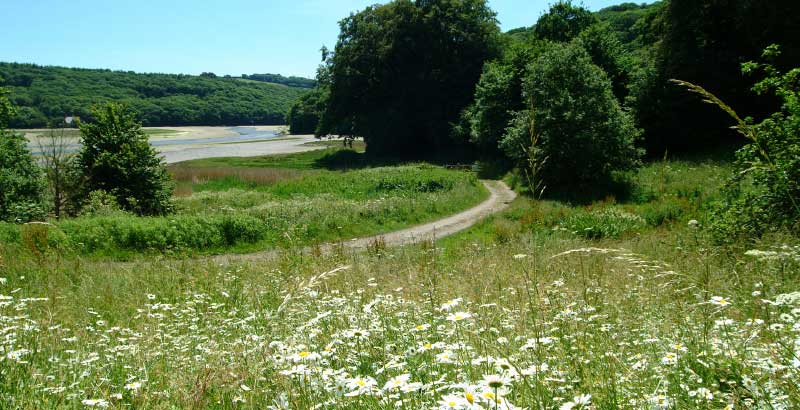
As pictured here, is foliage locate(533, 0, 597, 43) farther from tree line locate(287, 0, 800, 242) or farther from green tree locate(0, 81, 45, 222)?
green tree locate(0, 81, 45, 222)

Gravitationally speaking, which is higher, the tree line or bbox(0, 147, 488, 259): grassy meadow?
the tree line

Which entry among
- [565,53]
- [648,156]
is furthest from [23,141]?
[648,156]

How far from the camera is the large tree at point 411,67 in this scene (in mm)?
57188

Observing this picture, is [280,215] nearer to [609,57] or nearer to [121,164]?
[121,164]

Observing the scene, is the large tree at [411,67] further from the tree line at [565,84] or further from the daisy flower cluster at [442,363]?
the daisy flower cluster at [442,363]

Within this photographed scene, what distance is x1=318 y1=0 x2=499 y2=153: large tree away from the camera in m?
57.2

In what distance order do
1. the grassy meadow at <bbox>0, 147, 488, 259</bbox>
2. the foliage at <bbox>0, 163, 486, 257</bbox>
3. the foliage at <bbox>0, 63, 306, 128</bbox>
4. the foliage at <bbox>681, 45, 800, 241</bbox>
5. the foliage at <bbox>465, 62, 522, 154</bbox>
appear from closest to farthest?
the foliage at <bbox>681, 45, 800, 241</bbox>, the grassy meadow at <bbox>0, 147, 488, 259</bbox>, the foliage at <bbox>0, 163, 486, 257</bbox>, the foliage at <bbox>465, 62, 522, 154</bbox>, the foliage at <bbox>0, 63, 306, 128</bbox>

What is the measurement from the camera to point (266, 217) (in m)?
22.8

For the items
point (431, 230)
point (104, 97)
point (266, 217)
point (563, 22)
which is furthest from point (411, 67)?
point (104, 97)

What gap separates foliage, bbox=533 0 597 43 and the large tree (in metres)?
6.33

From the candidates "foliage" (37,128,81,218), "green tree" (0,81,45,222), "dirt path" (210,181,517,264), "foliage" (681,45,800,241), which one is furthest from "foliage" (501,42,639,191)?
"green tree" (0,81,45,222)

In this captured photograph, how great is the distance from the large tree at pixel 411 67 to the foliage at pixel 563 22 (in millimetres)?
6335

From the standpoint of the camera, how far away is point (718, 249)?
948 cm

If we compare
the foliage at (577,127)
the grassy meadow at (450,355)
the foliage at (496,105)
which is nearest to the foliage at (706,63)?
the foliage at (577,127)
